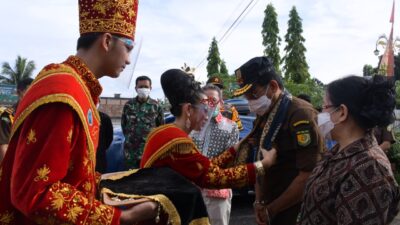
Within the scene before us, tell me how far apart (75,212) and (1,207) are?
1.25ft

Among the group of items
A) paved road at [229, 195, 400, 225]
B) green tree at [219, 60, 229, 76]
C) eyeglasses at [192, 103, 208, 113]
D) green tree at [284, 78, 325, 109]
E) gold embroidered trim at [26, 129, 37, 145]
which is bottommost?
paved road at [229, 195, 400, 225]

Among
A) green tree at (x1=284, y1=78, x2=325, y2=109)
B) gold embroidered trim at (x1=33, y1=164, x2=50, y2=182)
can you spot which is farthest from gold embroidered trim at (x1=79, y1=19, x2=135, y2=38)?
green tree at (x1=284, y1=78, x2=325, y2=109)

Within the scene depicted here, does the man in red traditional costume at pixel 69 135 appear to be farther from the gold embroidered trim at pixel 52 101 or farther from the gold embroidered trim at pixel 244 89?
the gold embroidered trim at pixel 244 89

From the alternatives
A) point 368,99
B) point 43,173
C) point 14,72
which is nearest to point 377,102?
point 368,99

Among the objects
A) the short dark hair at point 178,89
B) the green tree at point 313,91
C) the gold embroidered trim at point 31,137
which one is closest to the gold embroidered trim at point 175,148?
the short dark hair at point 178,89

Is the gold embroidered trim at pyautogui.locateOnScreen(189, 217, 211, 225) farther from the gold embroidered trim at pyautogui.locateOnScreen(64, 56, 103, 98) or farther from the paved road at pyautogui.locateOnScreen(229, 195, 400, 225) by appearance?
the paved road at pyautogui.locateOnScreen(229, 195, 400, 225)

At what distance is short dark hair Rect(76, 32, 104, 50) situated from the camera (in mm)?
1871

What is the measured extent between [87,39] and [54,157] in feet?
2.03

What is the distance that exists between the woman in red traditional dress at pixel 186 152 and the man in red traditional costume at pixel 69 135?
0.86m

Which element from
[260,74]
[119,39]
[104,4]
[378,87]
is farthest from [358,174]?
[104,4]

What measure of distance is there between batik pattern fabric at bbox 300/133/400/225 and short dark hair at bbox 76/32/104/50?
1.36 metres

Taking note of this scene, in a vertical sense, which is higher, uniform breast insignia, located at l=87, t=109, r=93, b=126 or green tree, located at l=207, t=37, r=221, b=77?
green tree, located at l=207, t=37, r=221, b=77

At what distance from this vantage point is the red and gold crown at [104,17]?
74.0 inches

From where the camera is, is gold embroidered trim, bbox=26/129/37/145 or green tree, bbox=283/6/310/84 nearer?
gold embroidered trim, bbox=26/129/37/145
